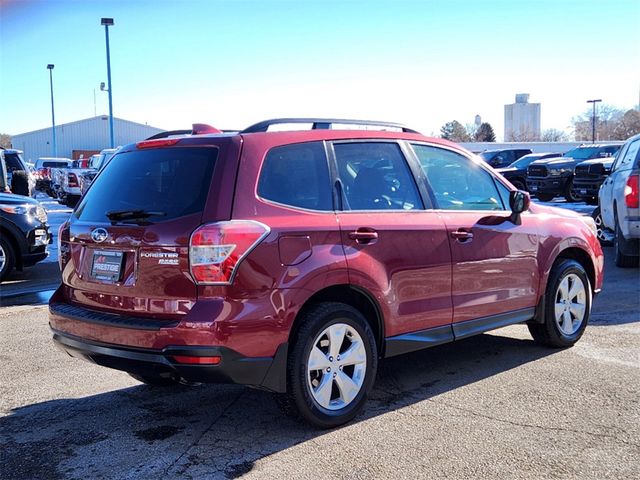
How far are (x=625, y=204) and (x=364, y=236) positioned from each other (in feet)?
21.6

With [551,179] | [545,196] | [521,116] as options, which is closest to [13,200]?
[551,179]

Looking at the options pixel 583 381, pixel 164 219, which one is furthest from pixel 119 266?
pixel 583 381

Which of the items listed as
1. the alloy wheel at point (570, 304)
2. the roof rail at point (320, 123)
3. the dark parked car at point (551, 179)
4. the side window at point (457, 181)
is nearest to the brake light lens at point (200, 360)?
the roof rail at point (320, 123)

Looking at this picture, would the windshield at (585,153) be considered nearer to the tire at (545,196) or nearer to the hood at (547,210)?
the tire at (545,196)

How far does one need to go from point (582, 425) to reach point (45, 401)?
12.0 ft

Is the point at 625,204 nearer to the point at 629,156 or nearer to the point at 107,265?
the point at 629,156

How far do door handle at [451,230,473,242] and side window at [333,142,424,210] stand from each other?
0.34m

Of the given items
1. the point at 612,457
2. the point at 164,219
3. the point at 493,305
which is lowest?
the point at 612,457

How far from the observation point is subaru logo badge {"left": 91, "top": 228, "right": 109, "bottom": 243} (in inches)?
164

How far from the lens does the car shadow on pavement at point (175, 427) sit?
371 cm

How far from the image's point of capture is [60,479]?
3543 mm

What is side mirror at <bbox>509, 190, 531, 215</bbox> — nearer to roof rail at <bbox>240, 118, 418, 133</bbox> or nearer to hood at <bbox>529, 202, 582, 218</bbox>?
hood at <bbox>529, 202, 582, 218</bbox>

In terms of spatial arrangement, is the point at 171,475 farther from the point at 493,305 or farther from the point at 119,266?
the point at 493,305

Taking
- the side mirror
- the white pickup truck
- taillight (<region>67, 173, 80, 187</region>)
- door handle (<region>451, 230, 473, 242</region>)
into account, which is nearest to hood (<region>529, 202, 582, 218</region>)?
the side mirror
